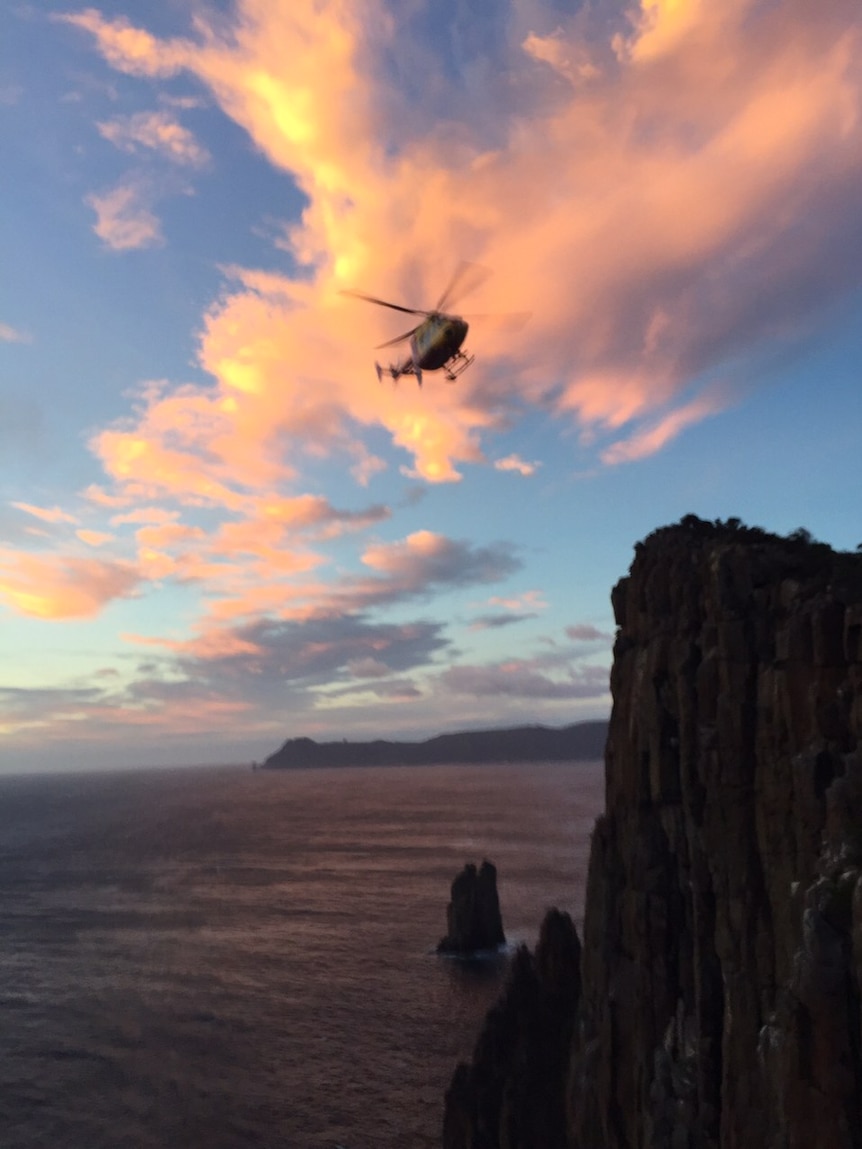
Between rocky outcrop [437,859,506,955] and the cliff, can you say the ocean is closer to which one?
rocky outcrop [437,859,506,955]

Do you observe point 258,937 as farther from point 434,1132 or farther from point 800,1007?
point 800,1007

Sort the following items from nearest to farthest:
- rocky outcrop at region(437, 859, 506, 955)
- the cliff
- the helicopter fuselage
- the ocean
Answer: the cliff < the helicopter fuselage < the ocean < rocky outcrop at region(437, 859, 506, 955)

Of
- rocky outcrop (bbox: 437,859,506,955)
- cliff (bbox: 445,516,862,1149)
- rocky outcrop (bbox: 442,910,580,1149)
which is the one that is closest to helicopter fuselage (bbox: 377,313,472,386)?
cliff (bbox: 445,516,862,1149)

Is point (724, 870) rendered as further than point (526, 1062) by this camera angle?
No

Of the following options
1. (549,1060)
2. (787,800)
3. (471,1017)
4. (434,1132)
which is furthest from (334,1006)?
(787,800)

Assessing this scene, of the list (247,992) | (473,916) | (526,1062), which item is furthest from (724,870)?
(247,992)

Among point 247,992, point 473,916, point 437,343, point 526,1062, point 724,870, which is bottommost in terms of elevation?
point 247,992

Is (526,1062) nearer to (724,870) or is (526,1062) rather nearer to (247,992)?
(724,870)
